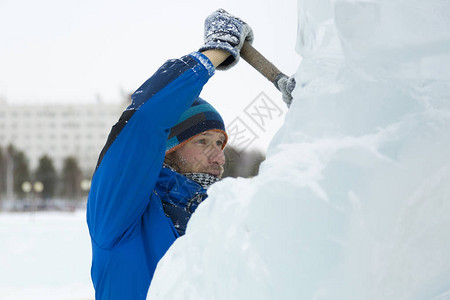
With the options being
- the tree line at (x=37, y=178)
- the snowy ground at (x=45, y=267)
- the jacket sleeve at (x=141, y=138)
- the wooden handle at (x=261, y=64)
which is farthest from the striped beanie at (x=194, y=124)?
the tree line at (x=37, y=178)

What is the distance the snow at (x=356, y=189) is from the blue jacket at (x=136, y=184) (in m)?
0.30

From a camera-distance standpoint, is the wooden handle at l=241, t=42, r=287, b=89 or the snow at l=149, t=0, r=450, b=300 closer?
the snow at l=149, t=0, r=450, b=300

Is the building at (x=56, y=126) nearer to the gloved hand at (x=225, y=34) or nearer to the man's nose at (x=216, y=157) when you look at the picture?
the man's nose at (x=216, y=157)

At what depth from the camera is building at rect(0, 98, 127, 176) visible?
5378 centimetres

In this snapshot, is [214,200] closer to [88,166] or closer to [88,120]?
[88,166]

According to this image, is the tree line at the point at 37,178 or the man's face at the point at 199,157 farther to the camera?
the tree line at the point at 37,178

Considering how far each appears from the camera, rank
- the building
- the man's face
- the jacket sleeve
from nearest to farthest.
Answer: the jacket sleeve < the man's face < the building

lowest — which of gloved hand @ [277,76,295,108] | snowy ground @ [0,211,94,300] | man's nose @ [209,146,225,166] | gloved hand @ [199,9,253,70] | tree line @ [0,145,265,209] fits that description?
tree line @ [0,145,265,209]

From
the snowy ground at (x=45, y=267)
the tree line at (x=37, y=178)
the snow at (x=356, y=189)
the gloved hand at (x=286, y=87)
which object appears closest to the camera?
the snow at (x=356, y=189)

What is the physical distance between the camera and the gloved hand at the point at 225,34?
94cm

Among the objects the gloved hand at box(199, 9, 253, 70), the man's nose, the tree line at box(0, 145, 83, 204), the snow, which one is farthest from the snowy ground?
the tree line at box(0, 145, 83, 204)

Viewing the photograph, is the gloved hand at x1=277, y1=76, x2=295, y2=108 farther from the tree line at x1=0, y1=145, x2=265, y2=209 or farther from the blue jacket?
the tree line at x1=0, y1=145, x2=265, y2=209

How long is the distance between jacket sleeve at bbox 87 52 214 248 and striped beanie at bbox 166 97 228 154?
0.43 metres

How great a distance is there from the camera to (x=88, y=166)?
4638 centimetres
